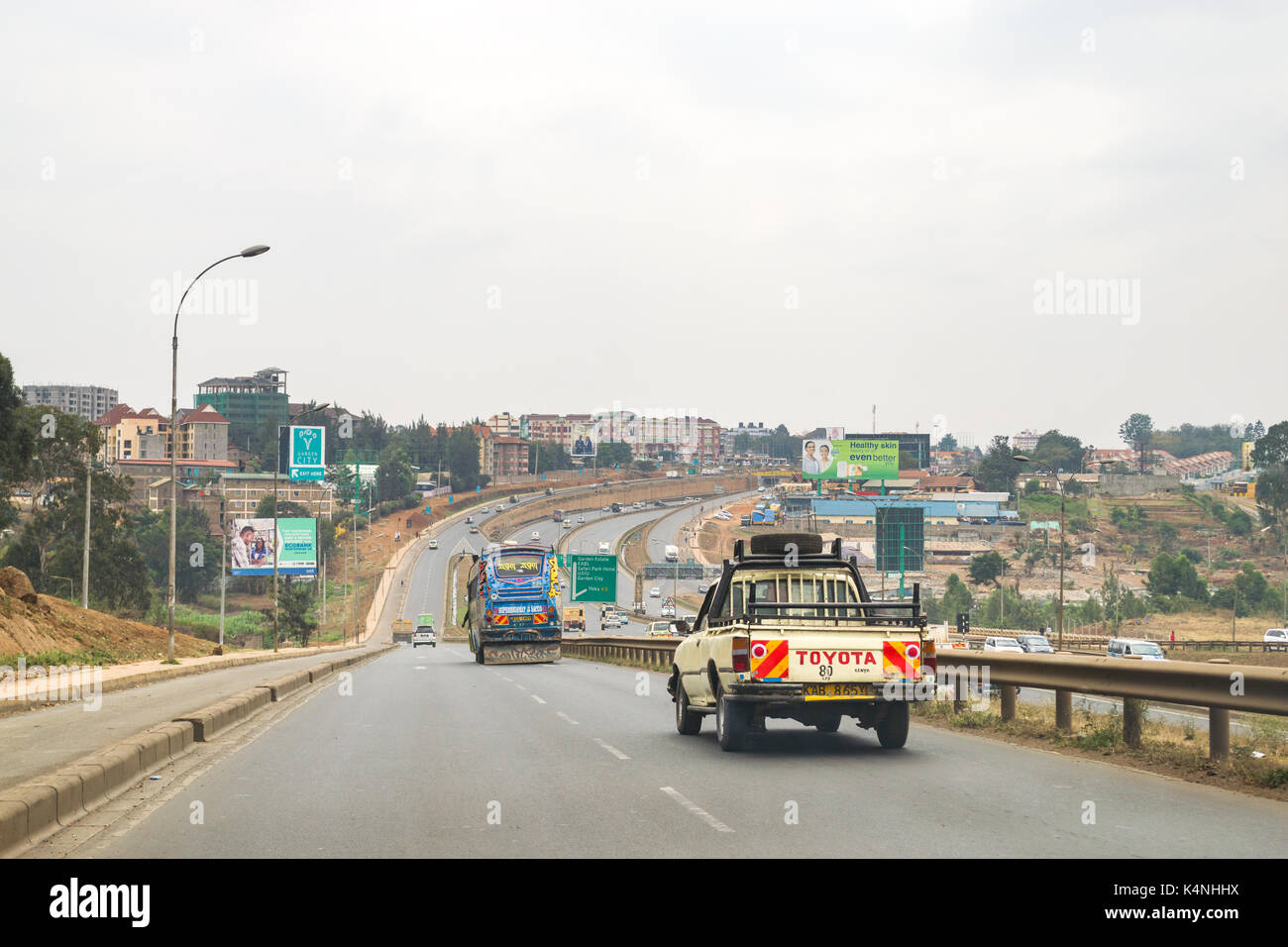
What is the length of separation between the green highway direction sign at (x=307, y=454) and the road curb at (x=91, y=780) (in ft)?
217

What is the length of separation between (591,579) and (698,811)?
54.4 meters

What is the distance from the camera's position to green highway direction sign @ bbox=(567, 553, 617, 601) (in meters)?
63.8

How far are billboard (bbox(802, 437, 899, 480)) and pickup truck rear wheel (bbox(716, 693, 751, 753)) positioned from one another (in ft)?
400

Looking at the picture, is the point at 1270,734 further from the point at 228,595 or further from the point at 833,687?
the point at 228,595

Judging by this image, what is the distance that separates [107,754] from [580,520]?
7081 inches

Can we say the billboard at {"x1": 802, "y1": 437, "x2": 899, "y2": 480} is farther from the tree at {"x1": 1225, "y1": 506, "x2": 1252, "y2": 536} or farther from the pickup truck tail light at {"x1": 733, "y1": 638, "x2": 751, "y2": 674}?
the pickup truck tail light at {"x1": 733, "y1": 638, "x2": 751, "y2": 674}

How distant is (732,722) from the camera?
14.2m

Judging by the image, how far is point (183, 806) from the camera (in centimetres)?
1070

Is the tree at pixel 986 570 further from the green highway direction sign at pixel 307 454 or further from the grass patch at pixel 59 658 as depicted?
the grass patch at pixel 59 658

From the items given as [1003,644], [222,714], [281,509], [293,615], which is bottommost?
[293,615]

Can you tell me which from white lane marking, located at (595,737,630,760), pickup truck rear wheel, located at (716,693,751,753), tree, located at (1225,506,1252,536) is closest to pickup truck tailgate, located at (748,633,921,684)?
pickup truck rear wheel, located at (716,693,751,753)

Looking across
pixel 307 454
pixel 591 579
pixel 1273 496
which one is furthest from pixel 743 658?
pixel 1273 496

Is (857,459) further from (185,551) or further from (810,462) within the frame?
(185,551)
